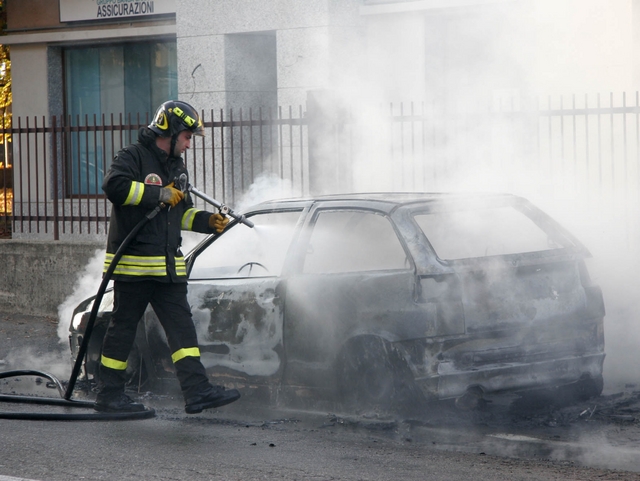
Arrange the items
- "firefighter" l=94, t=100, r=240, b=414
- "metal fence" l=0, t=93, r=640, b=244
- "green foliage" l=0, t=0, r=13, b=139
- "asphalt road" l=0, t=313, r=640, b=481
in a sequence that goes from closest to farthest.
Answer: "asphalt road" l=0, t=313, r=640, b=481
"firefighter" l=94, t=100, r=240, b=414
"metal fence" l=0, t=93, r=640, b=244
"green foliage" l=0, t=0, r=13, b=139

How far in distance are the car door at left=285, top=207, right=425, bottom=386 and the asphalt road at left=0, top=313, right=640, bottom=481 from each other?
47cm

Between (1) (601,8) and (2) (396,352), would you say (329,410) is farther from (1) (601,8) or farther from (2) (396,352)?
(1) (601,8)

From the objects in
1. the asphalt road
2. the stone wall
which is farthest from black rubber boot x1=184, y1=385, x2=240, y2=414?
the stone wall

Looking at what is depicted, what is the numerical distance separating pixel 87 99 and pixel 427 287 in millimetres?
11886

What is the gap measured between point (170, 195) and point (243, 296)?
807 millimetres

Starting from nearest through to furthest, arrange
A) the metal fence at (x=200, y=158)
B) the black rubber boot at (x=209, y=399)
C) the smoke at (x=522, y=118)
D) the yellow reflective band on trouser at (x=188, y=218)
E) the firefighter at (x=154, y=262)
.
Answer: the black rubber boot at (x=209, y=399) < the firefighter at (x=154, y=262) < the yellow reflective band on trouser at (x=188, y=218) < the smoke at (x=522, y=118) < the metal fence at (x=200, y=158)

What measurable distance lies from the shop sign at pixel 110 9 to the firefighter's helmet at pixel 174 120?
915 cm

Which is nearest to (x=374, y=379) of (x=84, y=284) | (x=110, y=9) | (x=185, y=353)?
(x=185, y=353)

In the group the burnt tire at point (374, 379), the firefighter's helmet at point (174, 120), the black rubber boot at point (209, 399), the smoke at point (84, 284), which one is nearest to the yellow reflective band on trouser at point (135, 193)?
the firefighter's helmet at point (174, 120)

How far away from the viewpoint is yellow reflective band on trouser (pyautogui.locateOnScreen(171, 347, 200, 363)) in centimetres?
612

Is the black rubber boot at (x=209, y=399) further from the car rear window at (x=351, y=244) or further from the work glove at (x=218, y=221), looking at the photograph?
the work glove at (x=218, y=221)

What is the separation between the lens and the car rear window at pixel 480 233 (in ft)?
20.3

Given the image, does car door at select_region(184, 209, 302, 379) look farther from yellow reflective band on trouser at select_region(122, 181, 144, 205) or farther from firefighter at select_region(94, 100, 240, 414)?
yellow reflective band on trouser at select_region(122, 181, 144, 205)

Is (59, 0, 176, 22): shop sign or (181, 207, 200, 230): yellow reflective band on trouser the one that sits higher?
(59, 0, 176, 22): shop sign
